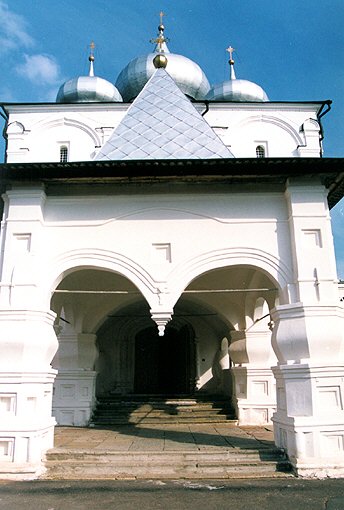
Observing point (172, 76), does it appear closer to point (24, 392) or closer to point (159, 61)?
point (159, 61)

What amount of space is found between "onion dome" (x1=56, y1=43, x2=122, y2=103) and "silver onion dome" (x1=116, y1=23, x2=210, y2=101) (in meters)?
0.66

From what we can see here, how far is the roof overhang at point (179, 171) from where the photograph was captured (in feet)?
21.7

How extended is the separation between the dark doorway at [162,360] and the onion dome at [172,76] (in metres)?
9.19

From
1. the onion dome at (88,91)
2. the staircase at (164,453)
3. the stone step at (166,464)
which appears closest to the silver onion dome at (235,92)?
the onion dome at (88,91)

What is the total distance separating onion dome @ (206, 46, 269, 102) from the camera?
17.6m

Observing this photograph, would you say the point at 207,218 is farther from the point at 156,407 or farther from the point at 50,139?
the point at 50,139

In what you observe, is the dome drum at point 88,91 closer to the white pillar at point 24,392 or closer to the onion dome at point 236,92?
the onion dome at point 236,92

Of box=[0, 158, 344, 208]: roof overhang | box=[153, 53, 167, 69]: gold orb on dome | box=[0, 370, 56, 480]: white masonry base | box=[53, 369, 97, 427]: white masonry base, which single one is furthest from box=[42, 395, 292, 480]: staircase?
box=[153, 53, 167, 69]: gold orb on dome

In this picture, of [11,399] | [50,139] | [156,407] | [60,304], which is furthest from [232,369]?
[50,139]

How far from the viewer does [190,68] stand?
1812 centimetres

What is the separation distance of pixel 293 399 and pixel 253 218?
8.20 ft

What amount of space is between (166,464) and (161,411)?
443cm

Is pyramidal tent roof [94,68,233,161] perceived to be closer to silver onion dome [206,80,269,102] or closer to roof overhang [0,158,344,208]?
roof overhang [0,158,344,208]

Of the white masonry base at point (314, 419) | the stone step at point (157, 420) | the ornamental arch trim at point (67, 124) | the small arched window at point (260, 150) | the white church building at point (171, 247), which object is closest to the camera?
the white masonry base at point (314, 419)
